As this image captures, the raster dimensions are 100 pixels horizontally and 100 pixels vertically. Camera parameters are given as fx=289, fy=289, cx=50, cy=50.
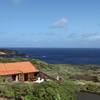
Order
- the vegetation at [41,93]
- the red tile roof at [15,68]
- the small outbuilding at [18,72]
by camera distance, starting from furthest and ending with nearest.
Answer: the red tile roof at [15,68]
the small outbuilding at [18,72]
the vegetation at [41,93]

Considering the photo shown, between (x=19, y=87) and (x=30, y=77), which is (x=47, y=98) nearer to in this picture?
(x=19, y=87)

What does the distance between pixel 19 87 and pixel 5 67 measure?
52.4ft

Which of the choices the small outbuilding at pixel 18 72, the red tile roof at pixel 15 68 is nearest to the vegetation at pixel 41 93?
the small outbuilding at pixel 18 72

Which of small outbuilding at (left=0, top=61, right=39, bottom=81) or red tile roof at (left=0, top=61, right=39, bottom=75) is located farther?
→ red tile roof at (left=0, top=61, right=39, bottom=75)

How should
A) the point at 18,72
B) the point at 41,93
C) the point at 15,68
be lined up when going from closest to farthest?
the point at 41,93
the point at 18,72
the point at 15,68

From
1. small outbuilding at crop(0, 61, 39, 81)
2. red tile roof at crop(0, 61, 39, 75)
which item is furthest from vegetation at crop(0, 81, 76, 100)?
red tile roof at crop(0, 61, 39, 75)

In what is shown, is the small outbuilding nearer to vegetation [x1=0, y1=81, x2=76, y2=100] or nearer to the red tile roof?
the red tile roof

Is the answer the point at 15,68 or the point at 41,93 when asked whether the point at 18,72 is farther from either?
the point at 41,93

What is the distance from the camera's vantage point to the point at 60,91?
67.4 ft

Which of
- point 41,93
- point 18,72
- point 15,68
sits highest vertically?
point 41,93

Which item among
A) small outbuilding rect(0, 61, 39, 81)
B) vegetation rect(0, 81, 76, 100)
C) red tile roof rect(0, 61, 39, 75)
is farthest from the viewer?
red tile roof rect(0, 61, 39, 75)

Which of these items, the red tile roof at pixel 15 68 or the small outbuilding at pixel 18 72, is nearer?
the small outbuilding at pixel 18 72

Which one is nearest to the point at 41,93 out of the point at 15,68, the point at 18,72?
the point at 18,72

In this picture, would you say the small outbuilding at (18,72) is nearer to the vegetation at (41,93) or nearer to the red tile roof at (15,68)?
the red tile roof at (15,68)
